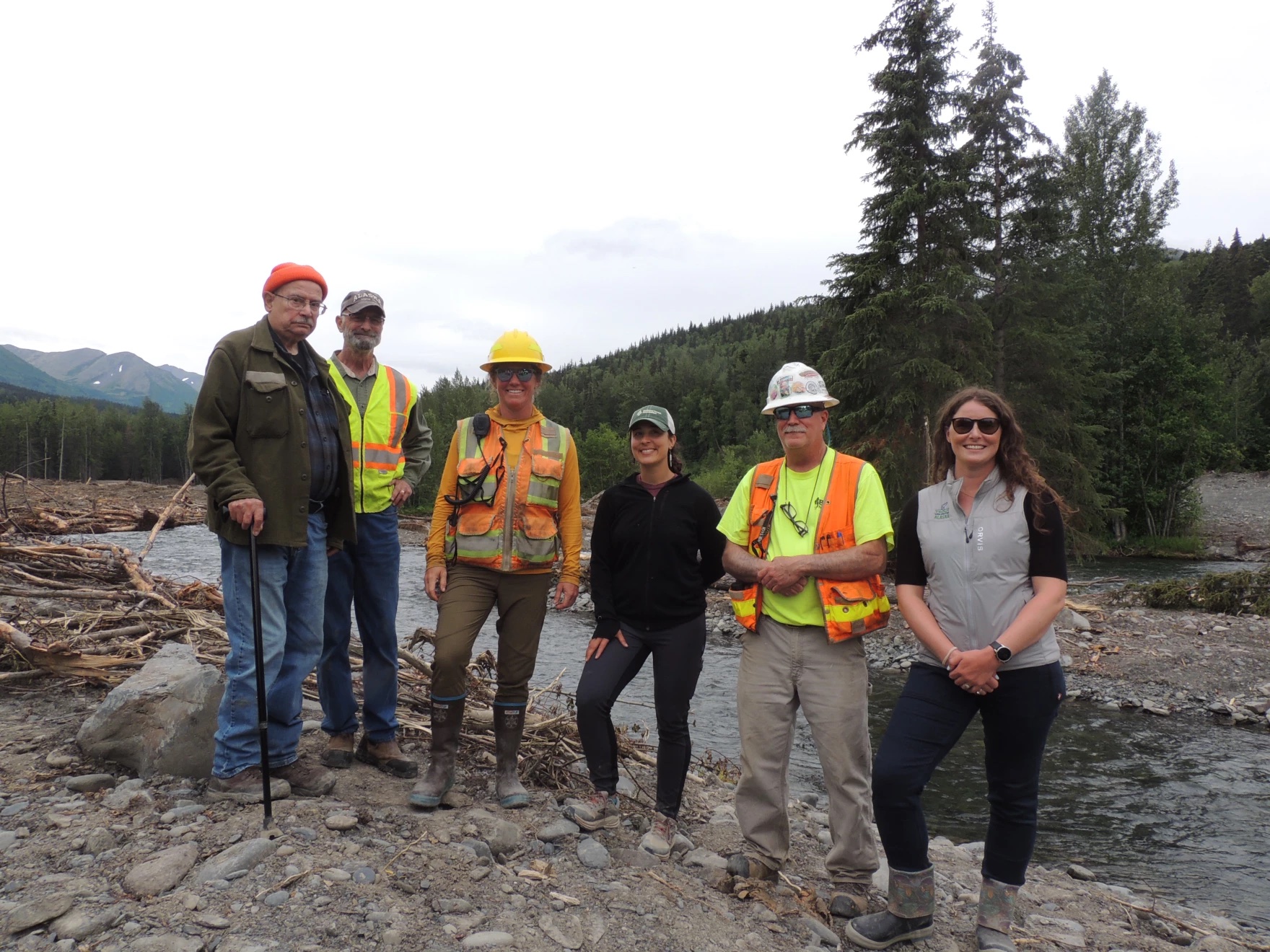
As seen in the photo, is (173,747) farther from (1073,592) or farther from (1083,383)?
(1083,383)

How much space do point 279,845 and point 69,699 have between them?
9.45ft

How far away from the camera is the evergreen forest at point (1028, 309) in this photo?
19.1 m

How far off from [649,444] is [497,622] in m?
1.24

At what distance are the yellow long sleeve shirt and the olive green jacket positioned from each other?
69cm

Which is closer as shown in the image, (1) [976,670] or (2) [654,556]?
(1) [976,670]

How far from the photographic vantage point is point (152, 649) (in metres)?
6.10

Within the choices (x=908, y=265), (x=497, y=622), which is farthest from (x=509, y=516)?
(x=908, y=265)

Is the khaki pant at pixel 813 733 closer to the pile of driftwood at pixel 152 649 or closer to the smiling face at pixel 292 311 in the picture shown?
the pile of driftwood at pixel 152 649

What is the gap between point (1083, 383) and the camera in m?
24.6

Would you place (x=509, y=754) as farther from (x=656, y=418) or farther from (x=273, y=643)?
(x=656, y=418)

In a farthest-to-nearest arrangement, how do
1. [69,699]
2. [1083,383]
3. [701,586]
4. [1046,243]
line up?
1. [1083,383]
2. [1046,243]
3. [69,699]
4. [701,586]

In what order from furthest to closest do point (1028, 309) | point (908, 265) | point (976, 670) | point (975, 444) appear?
point (1028, 309), point (908, 265), point (975, 444), point (976, 670)

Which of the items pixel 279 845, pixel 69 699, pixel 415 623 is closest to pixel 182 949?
pixel 279 845

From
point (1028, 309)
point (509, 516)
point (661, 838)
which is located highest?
point (1028, 309)
